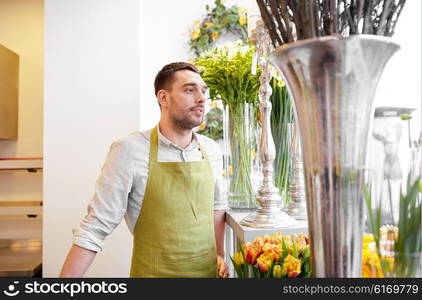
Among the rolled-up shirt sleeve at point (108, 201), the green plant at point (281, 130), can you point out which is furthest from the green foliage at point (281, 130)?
the rolled-up shirt sleeve at point (108, 201)

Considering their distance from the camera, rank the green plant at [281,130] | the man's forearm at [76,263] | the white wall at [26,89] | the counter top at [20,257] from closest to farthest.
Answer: the man's forearm at [76,263], the green plant at [281,130], the counter top at [20,257], the white wall at [26,89]

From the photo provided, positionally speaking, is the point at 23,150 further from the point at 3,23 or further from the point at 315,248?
the point at 315,248

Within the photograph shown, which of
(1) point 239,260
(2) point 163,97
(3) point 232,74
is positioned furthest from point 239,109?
(1) point 239,260

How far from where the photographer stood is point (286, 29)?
41 centimetres

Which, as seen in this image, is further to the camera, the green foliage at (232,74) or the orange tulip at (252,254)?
the green foliage at (232,74)

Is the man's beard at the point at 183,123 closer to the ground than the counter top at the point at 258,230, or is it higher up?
higher up

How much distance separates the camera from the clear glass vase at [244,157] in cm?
132

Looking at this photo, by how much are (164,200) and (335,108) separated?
1.01 metres

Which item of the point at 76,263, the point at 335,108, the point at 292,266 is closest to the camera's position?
the point at 335,108

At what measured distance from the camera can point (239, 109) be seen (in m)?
1.34

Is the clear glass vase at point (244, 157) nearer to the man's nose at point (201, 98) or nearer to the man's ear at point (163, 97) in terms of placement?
the man's nose at point (201, 98)

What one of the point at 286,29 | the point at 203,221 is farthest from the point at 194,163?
the point at 286,29

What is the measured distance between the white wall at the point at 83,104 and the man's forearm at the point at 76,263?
121 centimetres

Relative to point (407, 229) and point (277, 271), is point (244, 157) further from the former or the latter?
point (407, 229)
